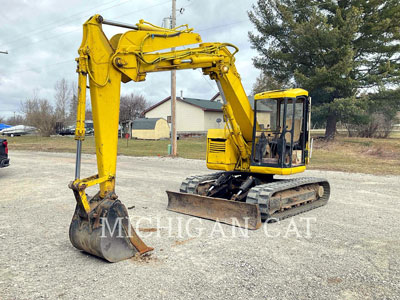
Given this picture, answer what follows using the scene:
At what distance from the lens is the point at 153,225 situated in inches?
254

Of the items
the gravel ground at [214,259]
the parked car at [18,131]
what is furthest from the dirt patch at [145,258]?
the parked car at [18,131]

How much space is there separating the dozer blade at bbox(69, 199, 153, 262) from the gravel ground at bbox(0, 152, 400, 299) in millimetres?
169

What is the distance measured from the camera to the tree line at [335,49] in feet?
73.3

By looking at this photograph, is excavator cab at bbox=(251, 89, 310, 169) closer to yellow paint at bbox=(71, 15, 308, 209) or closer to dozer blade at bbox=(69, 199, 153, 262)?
yellow paint at bbox=(71, 15, 308, 209)

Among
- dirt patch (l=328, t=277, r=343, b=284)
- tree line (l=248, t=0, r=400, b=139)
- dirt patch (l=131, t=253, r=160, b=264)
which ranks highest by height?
tree line (l=248, t=0, r=400, b=139)

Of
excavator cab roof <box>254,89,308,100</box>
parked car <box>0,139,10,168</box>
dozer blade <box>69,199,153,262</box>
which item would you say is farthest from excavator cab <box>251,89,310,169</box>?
parked car <box>0,139,10,168</box>

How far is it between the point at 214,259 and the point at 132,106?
67.0 metres

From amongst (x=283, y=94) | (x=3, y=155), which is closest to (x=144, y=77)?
(x=283, y=94)

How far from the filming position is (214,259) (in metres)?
4.82

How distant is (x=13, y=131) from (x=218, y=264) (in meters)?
56.2

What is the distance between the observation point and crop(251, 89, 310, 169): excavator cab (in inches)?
291

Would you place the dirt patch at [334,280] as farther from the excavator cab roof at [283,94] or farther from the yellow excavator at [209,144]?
the excavator cab roof at [283,94]

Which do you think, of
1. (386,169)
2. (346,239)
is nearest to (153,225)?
(346,239)

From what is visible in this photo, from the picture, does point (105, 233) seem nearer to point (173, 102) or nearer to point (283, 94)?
point (283, 94)
